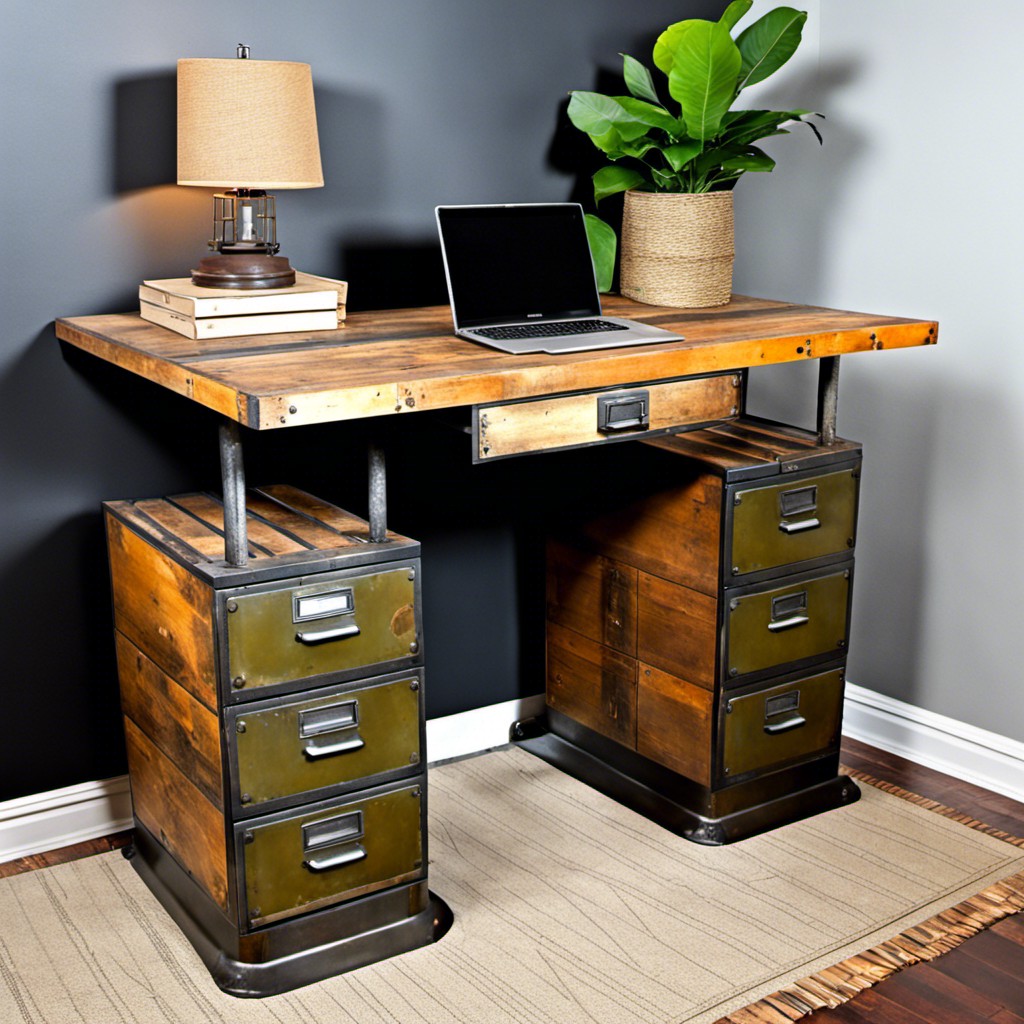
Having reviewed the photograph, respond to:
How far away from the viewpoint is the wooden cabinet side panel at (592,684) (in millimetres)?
2703

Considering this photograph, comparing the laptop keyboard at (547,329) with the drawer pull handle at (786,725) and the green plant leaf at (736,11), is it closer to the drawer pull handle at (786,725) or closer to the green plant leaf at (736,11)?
the green plant leaf at (736,11)

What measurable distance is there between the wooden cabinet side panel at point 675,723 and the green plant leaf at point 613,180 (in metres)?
1.01

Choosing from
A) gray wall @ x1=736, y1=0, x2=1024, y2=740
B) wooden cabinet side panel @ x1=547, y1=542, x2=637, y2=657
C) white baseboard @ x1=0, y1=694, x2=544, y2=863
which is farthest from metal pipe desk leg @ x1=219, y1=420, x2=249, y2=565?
gray wall @ x1=736, y1=0, x2=1024, y2=740

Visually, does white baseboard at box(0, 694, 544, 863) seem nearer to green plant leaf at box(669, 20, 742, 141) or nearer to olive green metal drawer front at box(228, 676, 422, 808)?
olive green metal drawer front at box(228, 676, 422, 808)

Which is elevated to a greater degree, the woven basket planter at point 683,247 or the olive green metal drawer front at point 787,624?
the woven basket planter at point 683,247

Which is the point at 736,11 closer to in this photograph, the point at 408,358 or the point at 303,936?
the point at 408,358

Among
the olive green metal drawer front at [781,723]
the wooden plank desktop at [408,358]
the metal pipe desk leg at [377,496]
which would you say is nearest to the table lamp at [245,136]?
the wooden plank desktop at [408,358]

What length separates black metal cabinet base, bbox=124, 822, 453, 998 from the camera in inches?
80.9

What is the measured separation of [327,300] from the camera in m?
2.24

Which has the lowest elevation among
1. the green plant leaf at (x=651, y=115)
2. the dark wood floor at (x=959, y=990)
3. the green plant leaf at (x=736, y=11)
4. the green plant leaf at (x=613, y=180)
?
the dark wood floor at (x=959, y=990)

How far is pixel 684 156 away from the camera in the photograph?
258 cm

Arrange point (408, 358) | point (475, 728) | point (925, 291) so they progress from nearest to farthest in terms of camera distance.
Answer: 1. point (408, 358)
2. point (925, 291)
3. point (475, 728)

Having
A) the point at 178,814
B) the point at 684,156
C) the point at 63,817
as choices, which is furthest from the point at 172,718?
the point at 684,156

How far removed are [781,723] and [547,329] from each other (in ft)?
3.09
